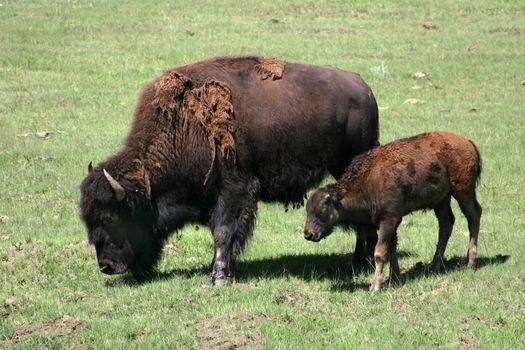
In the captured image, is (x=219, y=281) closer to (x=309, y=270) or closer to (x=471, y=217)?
(x=309, y=270)

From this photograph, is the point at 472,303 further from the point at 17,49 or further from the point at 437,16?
the point at 437,16

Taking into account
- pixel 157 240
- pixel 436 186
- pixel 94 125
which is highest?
pixel 436 186

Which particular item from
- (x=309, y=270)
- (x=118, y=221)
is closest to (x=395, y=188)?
(x=309, y=270)

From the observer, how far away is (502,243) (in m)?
12.9

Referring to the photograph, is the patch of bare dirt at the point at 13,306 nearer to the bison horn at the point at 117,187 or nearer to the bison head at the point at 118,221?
the bison head at the point at 118,221

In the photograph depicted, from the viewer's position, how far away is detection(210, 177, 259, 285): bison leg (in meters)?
11.7

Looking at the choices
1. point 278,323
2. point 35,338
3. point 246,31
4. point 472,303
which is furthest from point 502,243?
point 246,31

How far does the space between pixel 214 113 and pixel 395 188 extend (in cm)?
249

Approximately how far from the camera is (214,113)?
1174 centimetres

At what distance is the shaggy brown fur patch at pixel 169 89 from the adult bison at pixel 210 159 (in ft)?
0.04

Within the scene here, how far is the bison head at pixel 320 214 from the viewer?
11.1 metres

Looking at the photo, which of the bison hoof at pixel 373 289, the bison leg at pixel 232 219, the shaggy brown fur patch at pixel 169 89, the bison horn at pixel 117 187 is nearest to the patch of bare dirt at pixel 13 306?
the bison horn at pixel 117 187

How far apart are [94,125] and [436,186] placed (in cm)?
1228

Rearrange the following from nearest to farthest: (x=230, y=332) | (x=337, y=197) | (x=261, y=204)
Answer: (x=230, y=332), (x=337, y=197), (x=261, y=204)
